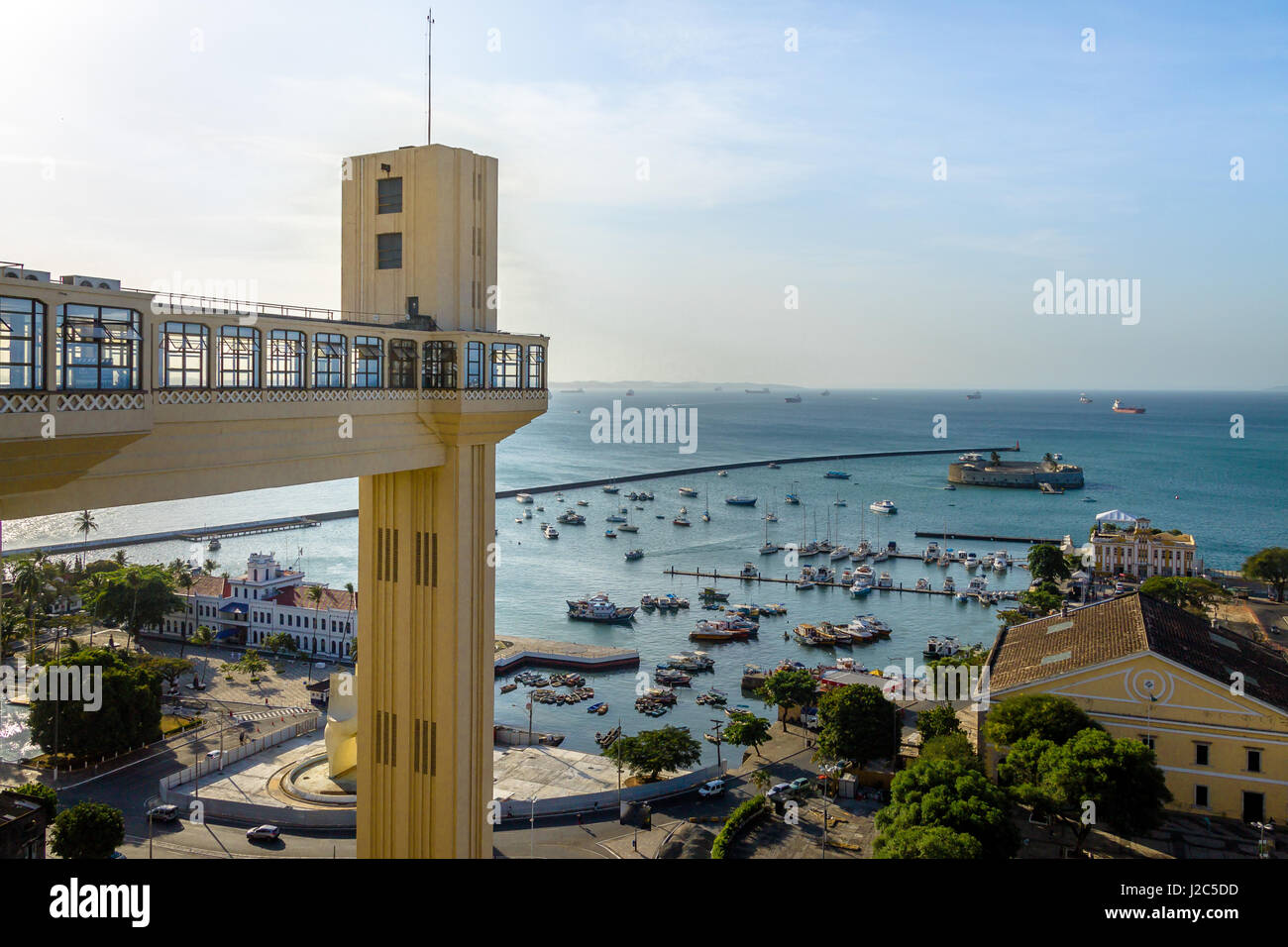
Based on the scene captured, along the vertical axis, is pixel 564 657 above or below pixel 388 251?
below

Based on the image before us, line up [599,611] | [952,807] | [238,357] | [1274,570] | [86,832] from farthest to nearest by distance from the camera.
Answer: [1274,570] → [599,611] → [86,832] → [952,807] → [238,357]

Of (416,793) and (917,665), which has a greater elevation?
(416,793)

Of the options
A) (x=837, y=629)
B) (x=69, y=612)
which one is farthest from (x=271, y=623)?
(x=837, y=629)

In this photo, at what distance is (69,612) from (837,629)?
129ft

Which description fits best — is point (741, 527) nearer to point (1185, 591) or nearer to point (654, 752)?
point (1185, 591)

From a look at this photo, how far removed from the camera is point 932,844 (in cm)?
1602

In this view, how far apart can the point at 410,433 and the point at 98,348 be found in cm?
405

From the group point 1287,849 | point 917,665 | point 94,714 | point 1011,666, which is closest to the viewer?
point 1287,849

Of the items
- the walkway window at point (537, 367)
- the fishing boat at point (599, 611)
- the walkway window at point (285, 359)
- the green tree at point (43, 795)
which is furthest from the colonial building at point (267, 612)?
the walkway window at point (285, 359)

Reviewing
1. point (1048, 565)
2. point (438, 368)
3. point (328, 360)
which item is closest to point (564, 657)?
point (1048, 565)

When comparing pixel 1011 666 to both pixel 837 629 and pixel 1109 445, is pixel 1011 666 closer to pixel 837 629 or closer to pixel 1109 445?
pixel 837 629

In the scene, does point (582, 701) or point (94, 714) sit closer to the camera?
point (94, 714)
